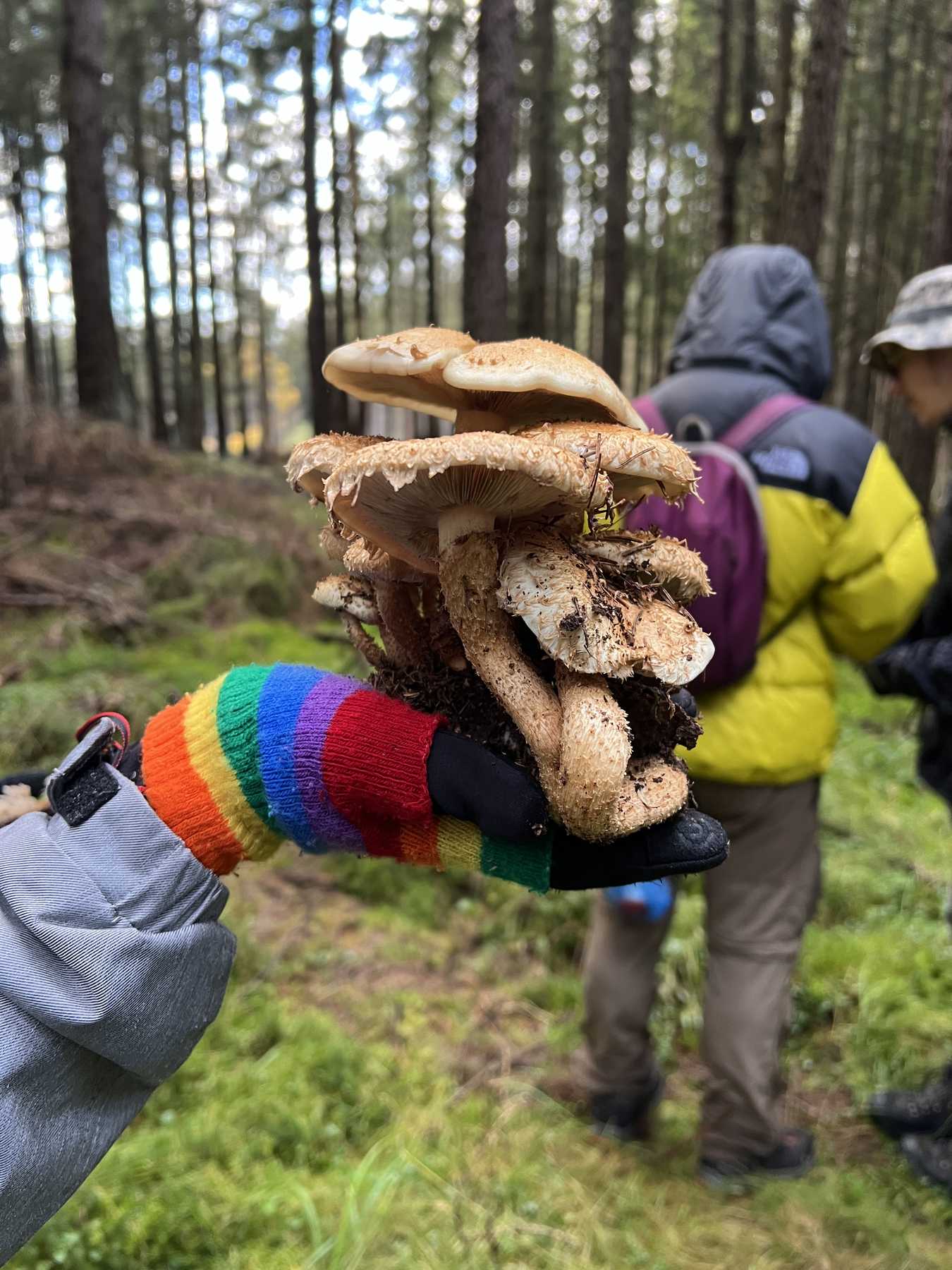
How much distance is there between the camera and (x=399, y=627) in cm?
175

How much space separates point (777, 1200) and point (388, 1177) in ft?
5.48

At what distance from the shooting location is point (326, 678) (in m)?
1.71

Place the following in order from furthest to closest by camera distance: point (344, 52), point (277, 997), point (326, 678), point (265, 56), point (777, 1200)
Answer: point (344, 52) < point (265, 56) < point (277, 997) < point (777, 1200) < point (326, 678)

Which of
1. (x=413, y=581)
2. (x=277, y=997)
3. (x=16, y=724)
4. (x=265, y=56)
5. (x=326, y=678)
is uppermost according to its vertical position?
(x=265, y=56)

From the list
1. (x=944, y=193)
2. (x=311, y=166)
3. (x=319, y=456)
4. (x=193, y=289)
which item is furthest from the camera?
(x=193, y=289)

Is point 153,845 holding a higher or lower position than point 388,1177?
higher

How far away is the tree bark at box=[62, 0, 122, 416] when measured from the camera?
30.3ft

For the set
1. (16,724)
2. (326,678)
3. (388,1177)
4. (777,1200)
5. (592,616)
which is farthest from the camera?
(16,724)

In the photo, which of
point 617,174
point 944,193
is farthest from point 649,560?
point 617,174

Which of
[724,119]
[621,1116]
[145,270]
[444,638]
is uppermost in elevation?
[724,119]

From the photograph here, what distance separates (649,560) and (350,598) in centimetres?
64

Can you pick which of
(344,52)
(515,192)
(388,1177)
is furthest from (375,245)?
(388,1177)

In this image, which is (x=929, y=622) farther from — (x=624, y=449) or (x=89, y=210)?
(x=89, y=210)

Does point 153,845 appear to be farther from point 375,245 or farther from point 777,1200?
point 375,245
